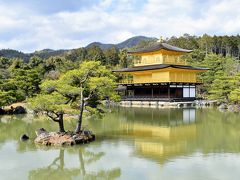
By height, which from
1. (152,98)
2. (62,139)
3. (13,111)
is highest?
(152,98)

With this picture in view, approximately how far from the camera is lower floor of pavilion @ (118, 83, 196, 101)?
111ft

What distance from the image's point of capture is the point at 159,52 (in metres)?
36.8

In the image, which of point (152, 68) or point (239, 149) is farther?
point (152, 68)

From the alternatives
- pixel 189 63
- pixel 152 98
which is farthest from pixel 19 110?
pixel 189 63

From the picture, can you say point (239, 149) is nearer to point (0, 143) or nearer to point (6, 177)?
point (6, 177)

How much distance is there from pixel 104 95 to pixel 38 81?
17518 mm

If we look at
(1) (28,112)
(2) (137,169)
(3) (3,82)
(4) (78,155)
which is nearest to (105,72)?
(4) (78,155)

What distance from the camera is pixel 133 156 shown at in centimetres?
983

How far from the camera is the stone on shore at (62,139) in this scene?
1152 centimetres

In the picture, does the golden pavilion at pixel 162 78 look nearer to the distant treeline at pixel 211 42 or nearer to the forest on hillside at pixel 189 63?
the forest on hillside at pixel 189 63

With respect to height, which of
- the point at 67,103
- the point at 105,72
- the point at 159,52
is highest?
the point at 159,52

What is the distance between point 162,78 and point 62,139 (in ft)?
78.9

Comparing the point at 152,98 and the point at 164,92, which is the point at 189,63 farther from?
the point at 152,98

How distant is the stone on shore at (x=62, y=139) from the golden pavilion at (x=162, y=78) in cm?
2055
